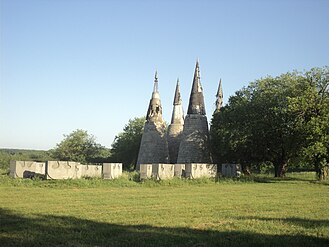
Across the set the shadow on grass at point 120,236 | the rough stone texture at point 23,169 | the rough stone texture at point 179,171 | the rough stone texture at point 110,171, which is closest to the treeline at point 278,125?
the rough stone texture at point 179,171

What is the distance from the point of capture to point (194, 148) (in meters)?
35.5

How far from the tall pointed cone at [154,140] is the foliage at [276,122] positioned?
525 cm

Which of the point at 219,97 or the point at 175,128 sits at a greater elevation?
the point at 219,97

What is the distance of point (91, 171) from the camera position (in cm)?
2438

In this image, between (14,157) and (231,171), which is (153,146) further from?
(14,157)

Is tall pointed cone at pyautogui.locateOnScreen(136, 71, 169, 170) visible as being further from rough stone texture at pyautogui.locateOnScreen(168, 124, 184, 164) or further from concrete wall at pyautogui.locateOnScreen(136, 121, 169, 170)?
rough stone texture at pyautogui.locateOnScreen(168, 124, 184, 164)

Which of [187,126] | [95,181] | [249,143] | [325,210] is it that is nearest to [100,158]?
[187,126]

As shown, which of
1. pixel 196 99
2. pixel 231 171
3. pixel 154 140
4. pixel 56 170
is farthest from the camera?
pixel 154 140

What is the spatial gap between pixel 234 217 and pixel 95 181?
1167cm

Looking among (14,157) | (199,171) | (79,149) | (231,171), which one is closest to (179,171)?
(199,171)

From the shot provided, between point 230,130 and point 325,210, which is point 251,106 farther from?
point 325,210

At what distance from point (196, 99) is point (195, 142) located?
14.4 ft

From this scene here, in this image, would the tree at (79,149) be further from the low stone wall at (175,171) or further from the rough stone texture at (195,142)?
the low stone wall at (175,171)

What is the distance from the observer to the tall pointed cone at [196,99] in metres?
36.8
